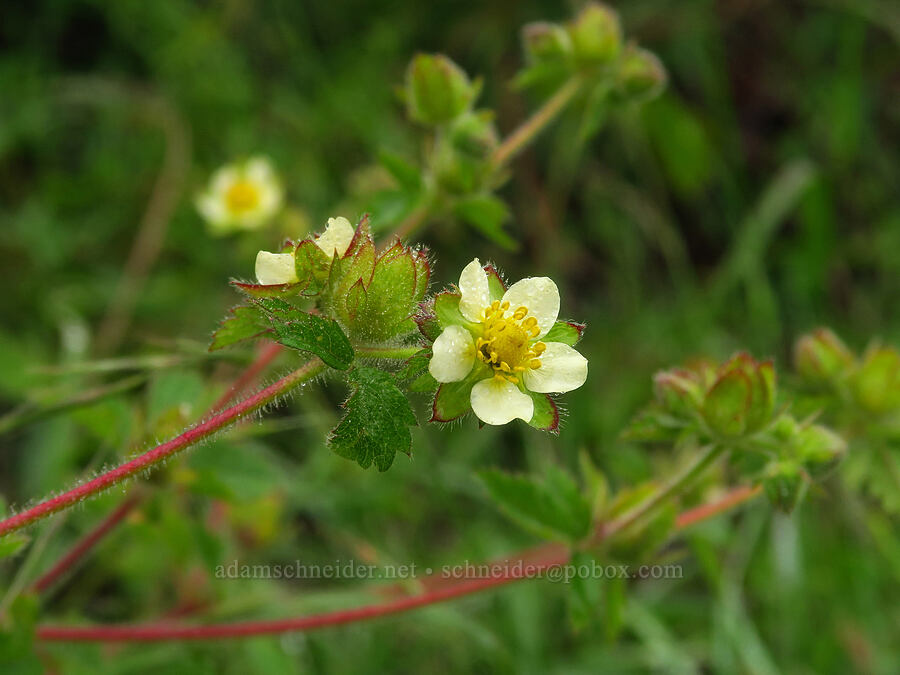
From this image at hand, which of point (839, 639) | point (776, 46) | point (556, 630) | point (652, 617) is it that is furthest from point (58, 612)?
point (776, 46)

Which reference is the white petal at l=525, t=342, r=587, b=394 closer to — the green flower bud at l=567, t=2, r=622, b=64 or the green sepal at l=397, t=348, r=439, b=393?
the green sepal at l=397, t=348, r=439, b=393

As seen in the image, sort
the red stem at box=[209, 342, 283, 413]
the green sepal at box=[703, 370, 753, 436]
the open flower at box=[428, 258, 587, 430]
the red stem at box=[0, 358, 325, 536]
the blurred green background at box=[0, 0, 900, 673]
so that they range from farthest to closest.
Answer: the blurred green background at box=[0, 0, 900, 673] < the red stem at box=[209, 342, 283, 413] < the green sepal at box=[703, 370, 753, 436] < the open flower at box=[428, 258, 587, 430] < the red stem at box=[0, 358, 325, 536]

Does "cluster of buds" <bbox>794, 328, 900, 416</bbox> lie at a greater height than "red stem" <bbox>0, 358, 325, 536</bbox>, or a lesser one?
greater

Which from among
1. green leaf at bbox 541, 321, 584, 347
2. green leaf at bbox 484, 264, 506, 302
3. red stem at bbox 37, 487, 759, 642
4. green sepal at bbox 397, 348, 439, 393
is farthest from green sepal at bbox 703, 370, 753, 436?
green sepal at bbox 397, 348, 439, 393

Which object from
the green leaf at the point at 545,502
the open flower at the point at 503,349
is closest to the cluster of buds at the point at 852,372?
the green leaf at the point at 545,502

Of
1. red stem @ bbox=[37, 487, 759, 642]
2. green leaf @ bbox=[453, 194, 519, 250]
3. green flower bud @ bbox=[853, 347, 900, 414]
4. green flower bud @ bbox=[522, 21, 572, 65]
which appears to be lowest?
red stem @ bbox=[37, 487, 759, 642]

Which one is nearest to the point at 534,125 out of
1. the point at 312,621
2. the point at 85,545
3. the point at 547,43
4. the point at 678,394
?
the point at 547,43
